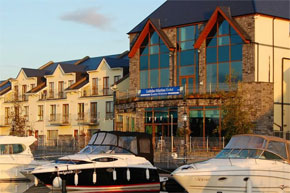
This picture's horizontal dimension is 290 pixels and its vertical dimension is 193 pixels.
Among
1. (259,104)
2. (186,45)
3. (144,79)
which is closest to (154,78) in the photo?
(144,79)

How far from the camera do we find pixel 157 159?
138 ft

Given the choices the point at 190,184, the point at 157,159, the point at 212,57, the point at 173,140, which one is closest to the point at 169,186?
the point at 190,184

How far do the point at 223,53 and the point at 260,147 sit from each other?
24006mm

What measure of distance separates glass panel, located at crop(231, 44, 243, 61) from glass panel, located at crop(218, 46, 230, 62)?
411 mm

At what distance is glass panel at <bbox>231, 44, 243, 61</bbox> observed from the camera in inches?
1865

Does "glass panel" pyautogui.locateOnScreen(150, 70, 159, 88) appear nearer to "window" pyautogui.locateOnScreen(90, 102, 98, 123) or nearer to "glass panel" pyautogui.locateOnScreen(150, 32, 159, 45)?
"glass panel" pyautogui.locateOnScreen(150, 32, 159, 45)

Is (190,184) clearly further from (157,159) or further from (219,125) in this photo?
(219,125)

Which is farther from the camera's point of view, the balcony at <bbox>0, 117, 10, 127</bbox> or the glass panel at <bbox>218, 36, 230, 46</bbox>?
the balcony at <bbox>0, 117, 10, 127</bbox>

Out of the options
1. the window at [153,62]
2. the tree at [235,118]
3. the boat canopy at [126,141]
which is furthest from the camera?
the window at [153,62]

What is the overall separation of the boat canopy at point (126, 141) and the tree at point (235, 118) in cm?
1453

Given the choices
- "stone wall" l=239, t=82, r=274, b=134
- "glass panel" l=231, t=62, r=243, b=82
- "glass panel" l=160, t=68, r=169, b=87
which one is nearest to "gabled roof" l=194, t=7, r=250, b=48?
"glass panel" l=231, t=62, r=243, b=82

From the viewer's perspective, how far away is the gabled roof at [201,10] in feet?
158

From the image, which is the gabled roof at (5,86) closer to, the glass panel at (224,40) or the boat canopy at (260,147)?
the glass panel at (224,40)

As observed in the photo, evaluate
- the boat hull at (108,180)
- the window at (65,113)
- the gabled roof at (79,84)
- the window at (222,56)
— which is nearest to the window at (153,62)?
the window at (222,56)
